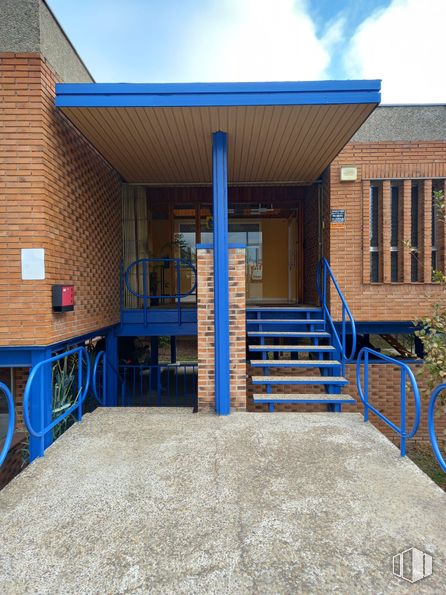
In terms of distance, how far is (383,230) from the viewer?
5977 mm

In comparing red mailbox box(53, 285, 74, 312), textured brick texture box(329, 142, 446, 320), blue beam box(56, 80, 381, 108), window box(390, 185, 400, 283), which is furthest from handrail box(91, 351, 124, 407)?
window box(390, 185, 400, 283)

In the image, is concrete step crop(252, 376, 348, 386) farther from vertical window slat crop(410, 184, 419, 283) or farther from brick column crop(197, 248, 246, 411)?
vertical window slat crop(410, 184, 419, 283)

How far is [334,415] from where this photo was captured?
404 cm

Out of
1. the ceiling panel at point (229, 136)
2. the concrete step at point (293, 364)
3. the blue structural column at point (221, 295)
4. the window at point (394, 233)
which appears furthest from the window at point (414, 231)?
the blue structural column at point (221, 295)

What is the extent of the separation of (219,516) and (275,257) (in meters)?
7.96

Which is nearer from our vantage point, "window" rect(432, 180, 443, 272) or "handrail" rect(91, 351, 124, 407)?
"handrail" rect(91, 351, 124, 407)

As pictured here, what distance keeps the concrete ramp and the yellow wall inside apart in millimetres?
6281

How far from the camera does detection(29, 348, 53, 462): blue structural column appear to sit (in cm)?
387

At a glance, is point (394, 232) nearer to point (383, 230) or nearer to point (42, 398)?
point (383, 230)

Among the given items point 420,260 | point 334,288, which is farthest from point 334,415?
point 420,260

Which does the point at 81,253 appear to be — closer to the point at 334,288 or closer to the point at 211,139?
the point at 211,139

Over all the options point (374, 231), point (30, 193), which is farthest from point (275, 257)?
point (30, 193)

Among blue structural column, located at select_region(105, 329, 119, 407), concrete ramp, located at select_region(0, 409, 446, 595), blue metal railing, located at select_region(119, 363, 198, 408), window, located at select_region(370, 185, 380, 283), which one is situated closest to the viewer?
concrete ramp, located at select_region(0, 409, 446, 595)

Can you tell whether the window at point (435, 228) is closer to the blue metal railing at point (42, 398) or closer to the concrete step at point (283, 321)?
the concrete step at point (283, 321)
